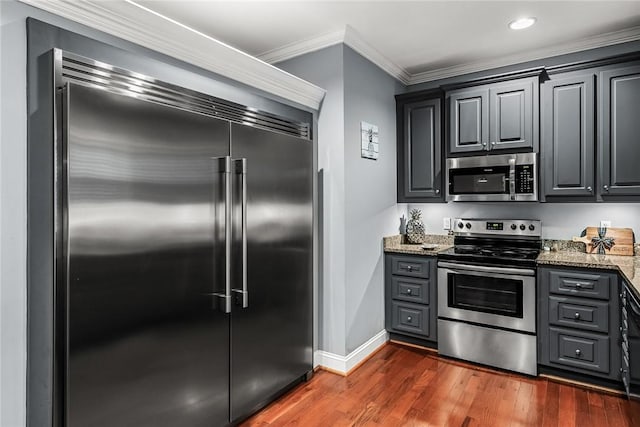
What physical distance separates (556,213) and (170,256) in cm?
320

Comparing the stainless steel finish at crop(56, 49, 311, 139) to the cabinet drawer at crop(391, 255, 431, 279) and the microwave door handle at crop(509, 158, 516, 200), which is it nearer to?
the cabinet drawer at crop(391, 255, 431, 279)

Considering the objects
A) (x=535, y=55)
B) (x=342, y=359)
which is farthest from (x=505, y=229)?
(x=342, y=359)

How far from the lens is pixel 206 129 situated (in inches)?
79.9

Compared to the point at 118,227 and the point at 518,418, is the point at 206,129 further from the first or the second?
the point at 518,418

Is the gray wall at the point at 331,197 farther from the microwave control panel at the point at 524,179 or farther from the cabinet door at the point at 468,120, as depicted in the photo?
the microwave control panel at the point at 524,179

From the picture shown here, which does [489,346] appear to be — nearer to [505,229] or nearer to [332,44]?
[505,229]

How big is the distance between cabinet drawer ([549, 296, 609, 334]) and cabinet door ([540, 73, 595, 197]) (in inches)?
33.8

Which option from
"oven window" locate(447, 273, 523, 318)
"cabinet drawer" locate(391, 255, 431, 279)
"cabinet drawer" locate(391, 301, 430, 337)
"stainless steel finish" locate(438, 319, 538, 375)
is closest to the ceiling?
"cabinet drawer" locate(391, 255, 431, 279)

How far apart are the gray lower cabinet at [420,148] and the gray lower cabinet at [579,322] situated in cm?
122

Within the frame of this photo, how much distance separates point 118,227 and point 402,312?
8.64 ft

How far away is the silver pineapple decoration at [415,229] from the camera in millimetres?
3916

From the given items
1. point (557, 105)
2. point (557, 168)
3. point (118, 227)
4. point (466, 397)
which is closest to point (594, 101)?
point (557, 105)

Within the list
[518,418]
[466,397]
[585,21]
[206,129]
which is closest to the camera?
[206,129]

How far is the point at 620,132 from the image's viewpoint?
285 centimetres
